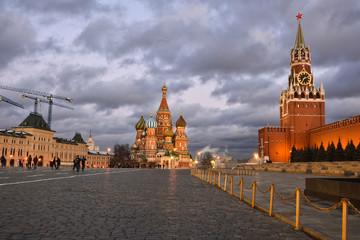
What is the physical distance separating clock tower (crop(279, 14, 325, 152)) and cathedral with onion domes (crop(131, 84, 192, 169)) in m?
29.8

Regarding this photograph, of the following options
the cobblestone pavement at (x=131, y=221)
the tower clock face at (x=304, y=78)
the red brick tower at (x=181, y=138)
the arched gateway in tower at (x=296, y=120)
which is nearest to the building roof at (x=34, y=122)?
the red brick tower at (x=181, y=138)

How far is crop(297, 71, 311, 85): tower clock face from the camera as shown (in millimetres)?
90812

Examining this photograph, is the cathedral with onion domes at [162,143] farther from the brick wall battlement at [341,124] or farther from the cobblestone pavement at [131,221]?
the cobblestone pavement at [131,221]

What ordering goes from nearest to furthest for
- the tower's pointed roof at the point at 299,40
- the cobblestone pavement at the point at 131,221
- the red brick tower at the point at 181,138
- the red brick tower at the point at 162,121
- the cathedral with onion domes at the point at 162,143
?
the cobblestone pavement at the point at 131,221, the cathedral with onion domes at the point at 162,143, the red brick tower at the point at 181,138, the red brick tower at the point at 162,121, the tower's pointed roof at the point at 299,40

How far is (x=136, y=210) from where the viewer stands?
762cm

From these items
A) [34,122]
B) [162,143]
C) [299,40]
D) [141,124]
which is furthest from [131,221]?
[299,40]

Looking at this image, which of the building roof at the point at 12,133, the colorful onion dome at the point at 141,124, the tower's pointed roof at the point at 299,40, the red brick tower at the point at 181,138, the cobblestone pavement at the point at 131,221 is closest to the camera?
the cobblestone pavement at the point at 131,221

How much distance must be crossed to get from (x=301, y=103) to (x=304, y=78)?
8028 mm

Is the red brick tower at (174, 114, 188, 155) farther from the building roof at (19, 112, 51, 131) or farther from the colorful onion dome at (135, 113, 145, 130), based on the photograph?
the building roof at (19, 112, 51, 131)

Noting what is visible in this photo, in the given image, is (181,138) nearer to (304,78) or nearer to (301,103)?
(301,103)

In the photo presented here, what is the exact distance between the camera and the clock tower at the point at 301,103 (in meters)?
87.1

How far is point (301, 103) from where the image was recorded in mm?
88500

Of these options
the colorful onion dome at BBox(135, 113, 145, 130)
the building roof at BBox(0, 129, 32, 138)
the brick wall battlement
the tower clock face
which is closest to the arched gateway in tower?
the tower clock face

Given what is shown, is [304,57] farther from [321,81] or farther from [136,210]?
[136,210]
